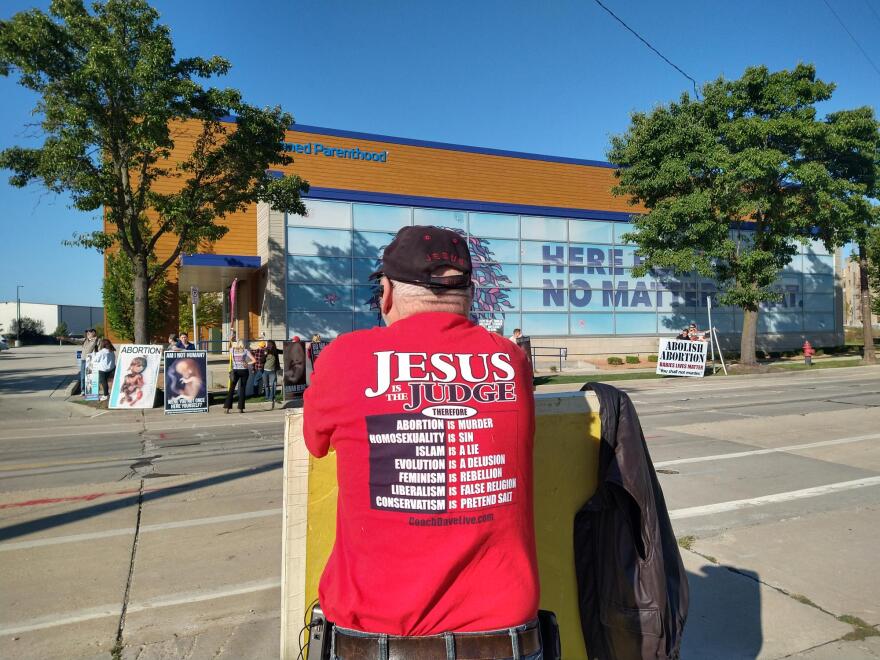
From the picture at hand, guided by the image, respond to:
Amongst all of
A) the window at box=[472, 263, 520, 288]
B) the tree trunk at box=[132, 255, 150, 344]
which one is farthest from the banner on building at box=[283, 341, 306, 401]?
the window at box=[472, 263, 520, 288]

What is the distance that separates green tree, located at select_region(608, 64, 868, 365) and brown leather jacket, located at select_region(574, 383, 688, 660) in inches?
857

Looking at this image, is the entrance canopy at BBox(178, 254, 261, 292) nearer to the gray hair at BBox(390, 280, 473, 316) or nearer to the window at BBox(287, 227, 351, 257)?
the window at BBox(287, 227, 351, 257)

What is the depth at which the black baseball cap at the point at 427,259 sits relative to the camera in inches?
71.5

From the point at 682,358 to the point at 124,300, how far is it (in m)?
23.9

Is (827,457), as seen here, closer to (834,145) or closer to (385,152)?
(834,145)

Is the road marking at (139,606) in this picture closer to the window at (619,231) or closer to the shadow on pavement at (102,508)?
the shadow on pavement at (102,508)

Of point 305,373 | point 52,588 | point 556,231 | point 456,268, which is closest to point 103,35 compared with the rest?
point 305,373

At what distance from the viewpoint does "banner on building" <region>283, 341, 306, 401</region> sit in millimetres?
16641

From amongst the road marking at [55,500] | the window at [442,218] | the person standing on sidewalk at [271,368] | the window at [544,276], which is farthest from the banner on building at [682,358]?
the road marking at [55,500]

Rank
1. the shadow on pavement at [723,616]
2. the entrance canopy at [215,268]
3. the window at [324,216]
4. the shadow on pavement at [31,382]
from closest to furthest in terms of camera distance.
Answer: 1. the shadow on pavement at [723,616]
2. the shadow on pavement at [31,382]
3. the entrance canopy at [215,268]
4. the window at [324,216]

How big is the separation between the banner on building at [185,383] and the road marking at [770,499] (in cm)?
1228

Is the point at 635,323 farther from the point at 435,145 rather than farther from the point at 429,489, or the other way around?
the point at 429,489

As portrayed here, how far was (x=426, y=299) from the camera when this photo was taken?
183 cm

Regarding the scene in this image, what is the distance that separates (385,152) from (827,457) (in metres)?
27.5
